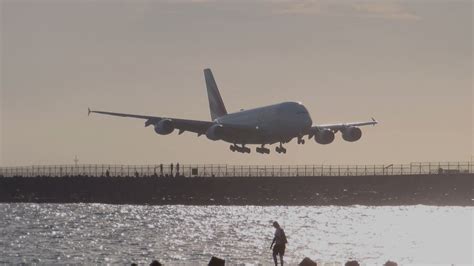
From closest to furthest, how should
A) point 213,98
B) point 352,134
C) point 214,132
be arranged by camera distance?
point 214,132
point 352,134
point 213,98

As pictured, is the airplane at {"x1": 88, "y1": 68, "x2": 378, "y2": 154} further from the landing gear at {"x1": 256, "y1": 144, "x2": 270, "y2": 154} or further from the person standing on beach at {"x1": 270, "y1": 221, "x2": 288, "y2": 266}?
the person standing on beach at {"x1": 270, "y1": 221, "x2": 288, "y2": 266}

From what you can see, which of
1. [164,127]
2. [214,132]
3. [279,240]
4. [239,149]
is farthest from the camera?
[239,149]

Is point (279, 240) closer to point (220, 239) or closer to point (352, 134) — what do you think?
point (352, 134)

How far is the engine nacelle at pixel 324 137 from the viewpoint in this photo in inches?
4744

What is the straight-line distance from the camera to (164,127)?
118 m

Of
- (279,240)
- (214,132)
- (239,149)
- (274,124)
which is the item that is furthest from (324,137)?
(279,240)

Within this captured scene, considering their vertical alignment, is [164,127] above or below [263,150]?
above

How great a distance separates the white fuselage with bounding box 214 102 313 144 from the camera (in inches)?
4764

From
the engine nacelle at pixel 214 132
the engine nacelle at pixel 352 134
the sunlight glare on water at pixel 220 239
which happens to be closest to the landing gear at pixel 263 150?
the engine nacelle at pixel 214 132

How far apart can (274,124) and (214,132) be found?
566 cm

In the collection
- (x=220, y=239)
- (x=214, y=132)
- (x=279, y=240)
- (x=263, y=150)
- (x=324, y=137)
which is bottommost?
(x=220, y=239)

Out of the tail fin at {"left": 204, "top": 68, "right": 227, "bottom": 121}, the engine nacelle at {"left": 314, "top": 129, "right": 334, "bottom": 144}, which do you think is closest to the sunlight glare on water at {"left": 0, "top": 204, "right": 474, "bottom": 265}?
the engine nacelle at {"left": 314, "top": 129, "right": 334, "bottom": 144}

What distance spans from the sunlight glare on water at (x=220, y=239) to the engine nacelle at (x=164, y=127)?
1025cm

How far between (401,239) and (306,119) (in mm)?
22550
